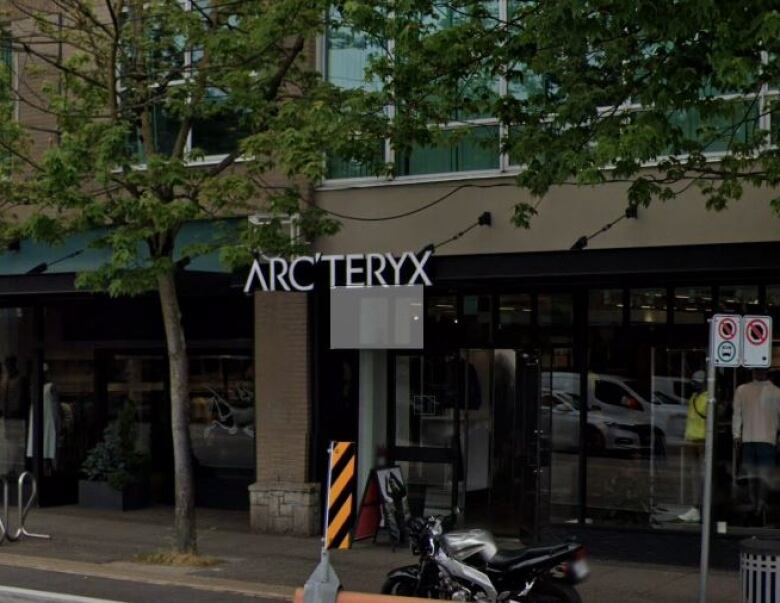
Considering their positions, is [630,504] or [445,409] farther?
[445,409]

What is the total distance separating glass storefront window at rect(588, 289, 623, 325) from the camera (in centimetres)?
1339

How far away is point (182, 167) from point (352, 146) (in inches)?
74.4

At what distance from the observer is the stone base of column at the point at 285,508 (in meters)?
14.6

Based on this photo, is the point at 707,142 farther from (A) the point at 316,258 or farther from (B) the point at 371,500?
(B) the point at 371,500

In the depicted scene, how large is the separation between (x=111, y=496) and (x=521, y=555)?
9641mm

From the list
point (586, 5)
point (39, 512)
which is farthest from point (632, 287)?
point (39, 512)

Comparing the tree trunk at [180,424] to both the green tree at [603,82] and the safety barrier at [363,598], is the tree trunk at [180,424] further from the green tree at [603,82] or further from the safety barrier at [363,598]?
the safety barrier at [363,598]

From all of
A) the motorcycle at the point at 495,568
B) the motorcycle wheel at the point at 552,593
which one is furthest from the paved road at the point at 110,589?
the motorcycle wheel at the point at 552,593

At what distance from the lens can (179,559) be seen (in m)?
12.6

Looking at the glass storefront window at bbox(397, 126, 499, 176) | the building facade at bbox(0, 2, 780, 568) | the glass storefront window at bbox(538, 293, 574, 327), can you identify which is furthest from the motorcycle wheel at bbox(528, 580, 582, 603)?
the glass storefront window at bbox(397, 126, 499, 176)

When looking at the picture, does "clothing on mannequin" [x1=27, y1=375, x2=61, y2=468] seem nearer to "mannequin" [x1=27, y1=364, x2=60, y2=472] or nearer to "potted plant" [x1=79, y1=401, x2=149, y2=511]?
"mannequin" [x1=27, y1=364, x2=60, y2=472]

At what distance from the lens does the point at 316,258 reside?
13.2 meters

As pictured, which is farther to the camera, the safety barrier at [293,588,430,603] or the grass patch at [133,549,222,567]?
the grass patch at [133,549,222,567]

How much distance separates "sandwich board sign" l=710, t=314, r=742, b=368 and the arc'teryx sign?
12.2 feet
